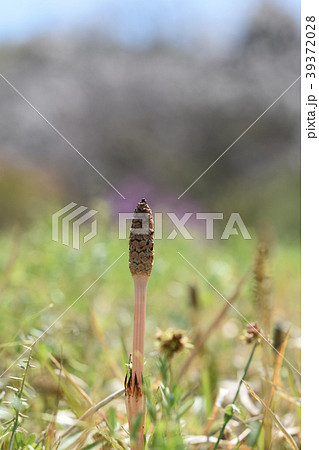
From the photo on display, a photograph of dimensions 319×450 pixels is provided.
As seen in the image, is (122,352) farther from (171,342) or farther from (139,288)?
(139,288)

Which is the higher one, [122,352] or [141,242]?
[141,242]

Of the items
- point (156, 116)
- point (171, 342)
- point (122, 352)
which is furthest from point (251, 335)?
point (156, 116)

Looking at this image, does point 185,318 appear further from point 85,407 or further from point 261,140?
point 261,140

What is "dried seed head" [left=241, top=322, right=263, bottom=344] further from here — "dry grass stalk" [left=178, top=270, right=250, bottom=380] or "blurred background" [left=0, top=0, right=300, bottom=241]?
"blurred background" [left=0, top=0, right=300, bottom=241]

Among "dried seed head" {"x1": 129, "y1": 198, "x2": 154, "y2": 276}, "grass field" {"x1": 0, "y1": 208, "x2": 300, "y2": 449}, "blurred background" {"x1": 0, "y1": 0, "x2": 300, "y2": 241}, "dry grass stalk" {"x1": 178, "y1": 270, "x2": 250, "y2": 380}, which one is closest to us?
"dried seed head" {"x1": 129, "y1": 198, "x2": 154, "y2": 276}

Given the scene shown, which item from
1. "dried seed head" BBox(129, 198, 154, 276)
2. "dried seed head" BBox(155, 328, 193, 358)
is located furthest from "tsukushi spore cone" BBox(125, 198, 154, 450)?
"dried seed head" BBox(155, 328, 193, 358)

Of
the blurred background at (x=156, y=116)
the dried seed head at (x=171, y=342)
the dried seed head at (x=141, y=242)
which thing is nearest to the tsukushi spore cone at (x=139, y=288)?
the dried seed head at (x=141, y=242)
